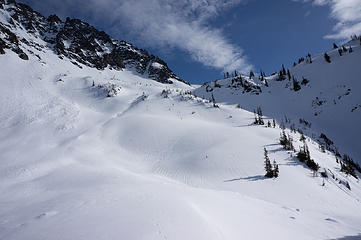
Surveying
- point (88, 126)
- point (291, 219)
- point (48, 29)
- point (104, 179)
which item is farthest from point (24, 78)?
point (48, 29)

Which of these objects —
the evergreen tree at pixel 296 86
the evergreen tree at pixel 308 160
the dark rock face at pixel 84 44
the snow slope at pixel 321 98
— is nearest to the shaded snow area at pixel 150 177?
the evergreen tree at pixel 308 160

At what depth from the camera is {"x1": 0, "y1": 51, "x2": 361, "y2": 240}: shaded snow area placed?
178 inches

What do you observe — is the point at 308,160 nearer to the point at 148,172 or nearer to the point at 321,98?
the point at 148,172

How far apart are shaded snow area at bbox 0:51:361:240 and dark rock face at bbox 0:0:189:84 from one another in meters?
46.5

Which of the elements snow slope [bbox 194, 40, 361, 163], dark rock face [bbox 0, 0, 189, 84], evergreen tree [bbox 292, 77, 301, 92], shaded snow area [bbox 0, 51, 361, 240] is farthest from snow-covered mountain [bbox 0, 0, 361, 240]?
dark rock face [bbox 0, 0, 189, 84]

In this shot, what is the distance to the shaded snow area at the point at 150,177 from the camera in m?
4.51

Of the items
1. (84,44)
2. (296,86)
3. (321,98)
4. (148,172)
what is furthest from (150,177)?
(84,44)

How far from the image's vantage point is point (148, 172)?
12.8 m

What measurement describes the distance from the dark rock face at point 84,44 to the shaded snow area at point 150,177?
46.5m

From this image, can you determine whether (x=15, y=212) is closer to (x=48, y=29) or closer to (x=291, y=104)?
(x=291, y=104)

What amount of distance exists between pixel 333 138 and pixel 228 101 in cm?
2153

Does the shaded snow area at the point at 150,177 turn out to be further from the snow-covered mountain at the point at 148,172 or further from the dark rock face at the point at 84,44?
the dark rock face at the point at 84,44

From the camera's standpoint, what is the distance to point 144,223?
161 inches

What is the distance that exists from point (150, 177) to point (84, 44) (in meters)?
90.5
